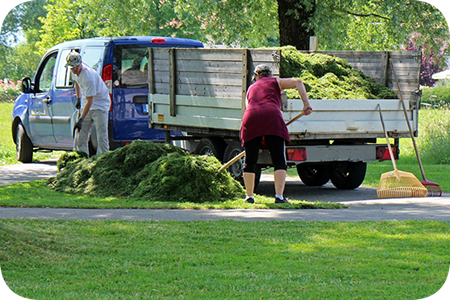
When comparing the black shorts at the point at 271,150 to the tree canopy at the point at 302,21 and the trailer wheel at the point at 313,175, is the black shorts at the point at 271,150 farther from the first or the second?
the tree canopy at the point at 302,21

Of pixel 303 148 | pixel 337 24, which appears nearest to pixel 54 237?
pixel 303 148

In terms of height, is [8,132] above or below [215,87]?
below

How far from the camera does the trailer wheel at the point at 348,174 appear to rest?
37.1 ft

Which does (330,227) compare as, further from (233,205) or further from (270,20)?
(270,20)

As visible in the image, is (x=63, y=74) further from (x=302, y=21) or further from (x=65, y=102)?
(x=302, y=21)

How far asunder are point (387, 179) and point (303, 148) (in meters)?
1.36

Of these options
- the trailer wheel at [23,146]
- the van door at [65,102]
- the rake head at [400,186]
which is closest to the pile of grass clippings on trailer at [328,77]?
the rake head at [400,186]

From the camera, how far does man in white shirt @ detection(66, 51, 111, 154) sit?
11.5 meters

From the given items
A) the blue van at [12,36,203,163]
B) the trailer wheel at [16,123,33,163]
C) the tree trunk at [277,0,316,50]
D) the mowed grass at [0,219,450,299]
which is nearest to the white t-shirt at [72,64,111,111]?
the blue van at [12,36,203,163]

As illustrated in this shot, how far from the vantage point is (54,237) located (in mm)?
6094

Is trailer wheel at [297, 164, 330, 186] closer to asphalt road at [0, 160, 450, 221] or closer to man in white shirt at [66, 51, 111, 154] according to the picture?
asphalt road at [0, 160, 450, 221]

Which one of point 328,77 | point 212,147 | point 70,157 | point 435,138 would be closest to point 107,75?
point 70,157

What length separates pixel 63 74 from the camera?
1349cm

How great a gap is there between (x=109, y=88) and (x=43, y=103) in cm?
234
